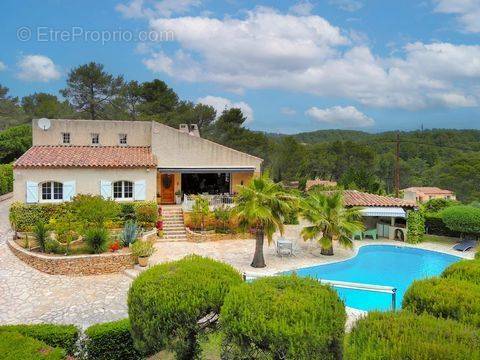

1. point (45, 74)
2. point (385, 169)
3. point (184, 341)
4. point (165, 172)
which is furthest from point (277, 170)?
point (184, 341)

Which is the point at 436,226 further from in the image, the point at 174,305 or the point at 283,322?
the point at 283,322

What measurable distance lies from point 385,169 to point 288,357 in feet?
344

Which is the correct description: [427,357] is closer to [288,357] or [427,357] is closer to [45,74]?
[288,357]

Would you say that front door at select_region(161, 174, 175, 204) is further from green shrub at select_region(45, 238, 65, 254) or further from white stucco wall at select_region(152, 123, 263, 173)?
green shrub at select_region(45, 238, 65, 254)

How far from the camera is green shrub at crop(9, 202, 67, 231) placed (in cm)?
2950

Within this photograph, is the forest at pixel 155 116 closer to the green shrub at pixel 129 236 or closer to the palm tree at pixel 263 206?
the palm tree at pixel 263 206

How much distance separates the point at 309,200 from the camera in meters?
28.9

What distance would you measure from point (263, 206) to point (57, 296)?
37.8 feet

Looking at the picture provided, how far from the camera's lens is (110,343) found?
509 inches

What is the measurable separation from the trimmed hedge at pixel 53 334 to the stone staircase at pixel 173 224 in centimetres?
1748

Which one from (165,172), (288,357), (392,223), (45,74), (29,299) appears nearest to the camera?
(288,357)

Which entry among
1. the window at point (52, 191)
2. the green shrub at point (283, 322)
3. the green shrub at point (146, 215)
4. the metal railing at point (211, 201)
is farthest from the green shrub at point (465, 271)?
the window at point (52, 191)

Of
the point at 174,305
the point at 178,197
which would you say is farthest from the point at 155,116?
the point at 174,305

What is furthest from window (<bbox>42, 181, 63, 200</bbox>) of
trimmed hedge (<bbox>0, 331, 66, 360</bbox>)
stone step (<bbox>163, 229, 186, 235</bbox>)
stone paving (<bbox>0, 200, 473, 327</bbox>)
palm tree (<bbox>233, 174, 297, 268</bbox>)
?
trimmed hedge (<bbox>0, 331, 66, 360</bbox>)
